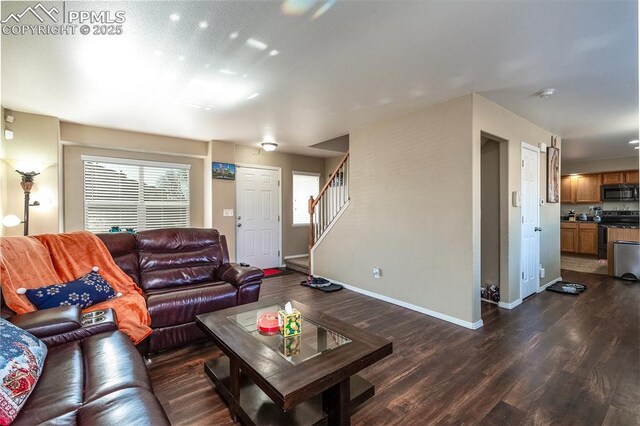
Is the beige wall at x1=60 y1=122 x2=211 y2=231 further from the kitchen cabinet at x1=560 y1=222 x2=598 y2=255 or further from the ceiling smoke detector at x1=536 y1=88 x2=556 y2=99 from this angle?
the kitchen cabinet at x1=560 y1=222 x2=598 y2=255

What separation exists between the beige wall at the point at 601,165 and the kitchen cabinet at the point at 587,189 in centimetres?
17

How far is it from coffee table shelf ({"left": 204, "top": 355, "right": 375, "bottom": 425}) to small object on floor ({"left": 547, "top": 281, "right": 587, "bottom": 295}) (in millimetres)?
4022

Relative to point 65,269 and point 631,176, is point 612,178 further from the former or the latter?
point 65,269

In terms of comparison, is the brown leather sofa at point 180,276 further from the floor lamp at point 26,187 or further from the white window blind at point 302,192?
the white window blind at point 302,192

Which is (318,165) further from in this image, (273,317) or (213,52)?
(273,317)

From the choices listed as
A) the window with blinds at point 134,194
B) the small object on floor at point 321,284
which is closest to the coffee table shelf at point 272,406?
the small object on floor at point 321,284

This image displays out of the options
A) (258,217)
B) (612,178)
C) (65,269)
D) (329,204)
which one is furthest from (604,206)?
(65,269)

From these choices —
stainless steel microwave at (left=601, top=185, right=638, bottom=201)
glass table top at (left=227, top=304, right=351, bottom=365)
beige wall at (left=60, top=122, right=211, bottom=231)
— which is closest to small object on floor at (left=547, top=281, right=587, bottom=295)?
stainless steel microwave at (left=601, top=185, right=638, bottom=201)

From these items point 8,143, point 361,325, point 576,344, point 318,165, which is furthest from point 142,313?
point 318,165

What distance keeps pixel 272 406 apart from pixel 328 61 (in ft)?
8.12

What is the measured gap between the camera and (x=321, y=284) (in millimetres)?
4625

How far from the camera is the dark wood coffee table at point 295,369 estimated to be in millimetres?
1286

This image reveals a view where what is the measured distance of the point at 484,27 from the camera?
1889 mm

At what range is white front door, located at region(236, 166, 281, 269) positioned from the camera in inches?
222
